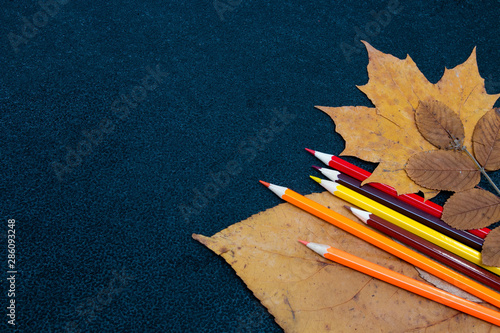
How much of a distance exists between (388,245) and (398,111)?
0.28 meters

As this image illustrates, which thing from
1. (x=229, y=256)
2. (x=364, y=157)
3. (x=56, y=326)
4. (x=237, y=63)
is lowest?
(x=56, y=326)

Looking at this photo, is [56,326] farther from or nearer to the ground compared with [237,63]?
nearer to the ground

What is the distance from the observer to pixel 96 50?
2.52 ft

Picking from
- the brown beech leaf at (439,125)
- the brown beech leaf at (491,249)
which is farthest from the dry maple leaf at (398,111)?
the brown beech leaf at (491,249)

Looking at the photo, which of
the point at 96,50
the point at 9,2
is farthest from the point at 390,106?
the point at 9,2

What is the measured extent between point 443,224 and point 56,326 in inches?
29.1

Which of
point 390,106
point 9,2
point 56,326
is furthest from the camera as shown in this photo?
point 9,2

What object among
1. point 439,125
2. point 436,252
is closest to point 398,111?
point 439,125

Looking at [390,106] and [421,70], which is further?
[421,70]

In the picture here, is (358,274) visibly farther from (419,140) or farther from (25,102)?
(25,102)

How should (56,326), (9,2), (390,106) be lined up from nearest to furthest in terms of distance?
(56,326) < (390,106) < (9,2)

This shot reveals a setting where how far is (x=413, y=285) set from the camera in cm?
58

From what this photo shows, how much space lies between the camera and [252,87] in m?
0.76

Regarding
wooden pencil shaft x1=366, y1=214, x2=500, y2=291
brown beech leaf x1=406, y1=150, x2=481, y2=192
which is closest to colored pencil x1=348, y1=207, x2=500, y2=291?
wooden pencil shaft x1=366, y1=214, x2=500, y2=291
